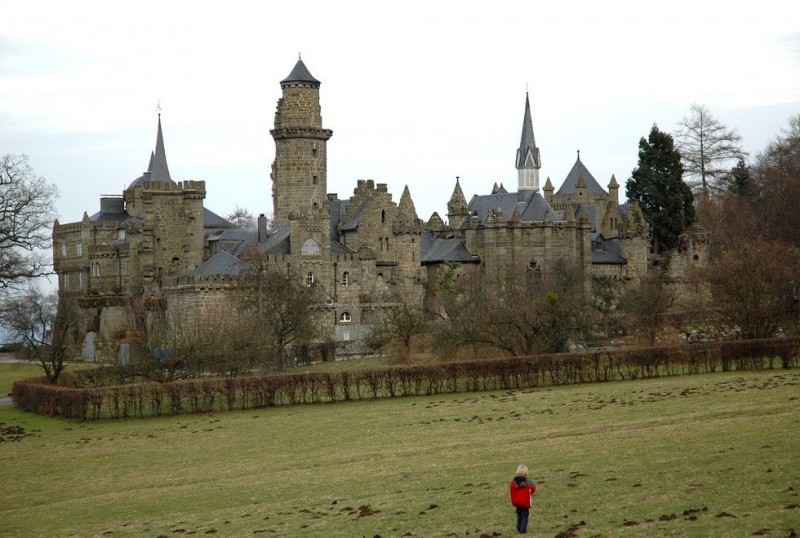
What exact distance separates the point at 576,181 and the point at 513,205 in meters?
16.5

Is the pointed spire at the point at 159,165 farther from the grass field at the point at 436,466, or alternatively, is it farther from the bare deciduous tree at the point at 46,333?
the grass field at the point at 436,466

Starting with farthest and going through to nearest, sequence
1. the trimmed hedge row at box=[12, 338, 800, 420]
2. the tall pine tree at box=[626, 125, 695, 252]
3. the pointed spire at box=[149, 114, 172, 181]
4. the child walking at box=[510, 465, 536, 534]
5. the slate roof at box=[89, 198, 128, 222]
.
→ the tall pine tree at box=[626, 125, 695, 252] → the slate roof at box=[89, 198, 128, 222] → the pointed spire at box=[149, 114, 172, 181] → the trimmed hedge row at box=[12, 338, 800, 420] → the child walking at box=[510, 465, 536, 534]

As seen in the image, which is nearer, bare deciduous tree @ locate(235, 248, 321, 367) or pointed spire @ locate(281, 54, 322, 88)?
bare deciduous tree @ locate(235, 248, 321, 367)

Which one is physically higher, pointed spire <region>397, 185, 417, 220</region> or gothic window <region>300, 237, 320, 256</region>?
pointed spire <region>397, 185, 417, 220</region>

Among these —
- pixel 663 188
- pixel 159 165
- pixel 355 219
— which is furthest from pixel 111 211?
pixel 663 188

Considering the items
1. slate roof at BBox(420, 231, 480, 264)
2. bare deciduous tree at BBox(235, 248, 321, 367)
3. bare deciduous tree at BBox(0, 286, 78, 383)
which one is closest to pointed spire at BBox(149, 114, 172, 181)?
bare deciduous tree at BBox(0, 286, 78, 383)

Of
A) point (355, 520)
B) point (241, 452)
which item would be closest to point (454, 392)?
point (241, 452)

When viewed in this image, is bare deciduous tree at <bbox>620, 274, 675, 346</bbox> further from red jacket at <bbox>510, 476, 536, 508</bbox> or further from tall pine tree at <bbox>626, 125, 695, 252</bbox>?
red jacket at <bbox>510, 476, 536, 508</bbox>

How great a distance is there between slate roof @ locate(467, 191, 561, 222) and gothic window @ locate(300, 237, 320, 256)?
17.9m

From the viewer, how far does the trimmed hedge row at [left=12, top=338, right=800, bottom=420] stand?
49969mm

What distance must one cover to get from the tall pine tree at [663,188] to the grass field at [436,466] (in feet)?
154

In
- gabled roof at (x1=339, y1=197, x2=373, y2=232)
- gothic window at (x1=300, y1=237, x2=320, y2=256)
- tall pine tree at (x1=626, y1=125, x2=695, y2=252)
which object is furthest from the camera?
tall pine tree at (x1=626, y1=125, x2=695, y2=252)

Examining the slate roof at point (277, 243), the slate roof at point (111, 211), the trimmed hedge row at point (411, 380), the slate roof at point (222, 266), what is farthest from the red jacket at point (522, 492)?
the slate roof at point (111, 211)

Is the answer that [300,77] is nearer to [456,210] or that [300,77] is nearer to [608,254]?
[456,210]
